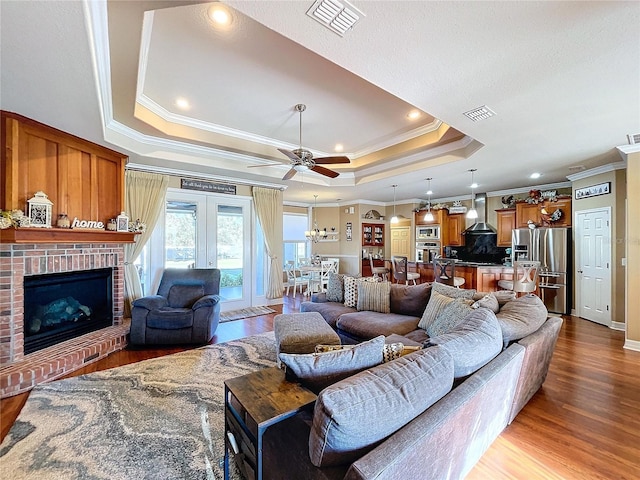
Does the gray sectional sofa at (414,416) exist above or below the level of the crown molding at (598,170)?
below

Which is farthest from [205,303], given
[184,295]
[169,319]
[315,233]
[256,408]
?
[315,233]

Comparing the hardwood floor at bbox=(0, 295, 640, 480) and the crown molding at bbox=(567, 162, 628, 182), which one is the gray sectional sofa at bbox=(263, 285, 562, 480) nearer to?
the hardwood floor at bbox=(0, 295, 640, 480)

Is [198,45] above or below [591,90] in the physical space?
above

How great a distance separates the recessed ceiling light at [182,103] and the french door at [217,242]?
1.82 metres

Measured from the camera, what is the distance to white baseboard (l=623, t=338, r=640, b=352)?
12.1 feet

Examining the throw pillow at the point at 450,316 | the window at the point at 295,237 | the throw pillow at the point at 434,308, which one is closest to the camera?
the throw pillow at the point at 450,316

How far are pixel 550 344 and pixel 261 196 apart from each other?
517cm

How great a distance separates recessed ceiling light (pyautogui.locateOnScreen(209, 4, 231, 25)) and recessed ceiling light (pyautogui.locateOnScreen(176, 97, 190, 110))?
1.55m

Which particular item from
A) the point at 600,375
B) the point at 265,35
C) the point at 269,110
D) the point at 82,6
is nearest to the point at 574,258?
the point at 600,375

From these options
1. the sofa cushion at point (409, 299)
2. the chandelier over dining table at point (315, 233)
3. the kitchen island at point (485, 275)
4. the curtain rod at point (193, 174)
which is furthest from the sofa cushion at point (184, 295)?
the kitchen island at point (485, 275)

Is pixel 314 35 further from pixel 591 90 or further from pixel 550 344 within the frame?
pixel 550 344

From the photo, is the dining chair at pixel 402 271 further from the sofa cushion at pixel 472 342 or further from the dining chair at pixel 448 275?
the sofa cushion at pixel 472 342

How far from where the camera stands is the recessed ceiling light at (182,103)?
345 centimetres

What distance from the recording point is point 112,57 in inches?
92.0
